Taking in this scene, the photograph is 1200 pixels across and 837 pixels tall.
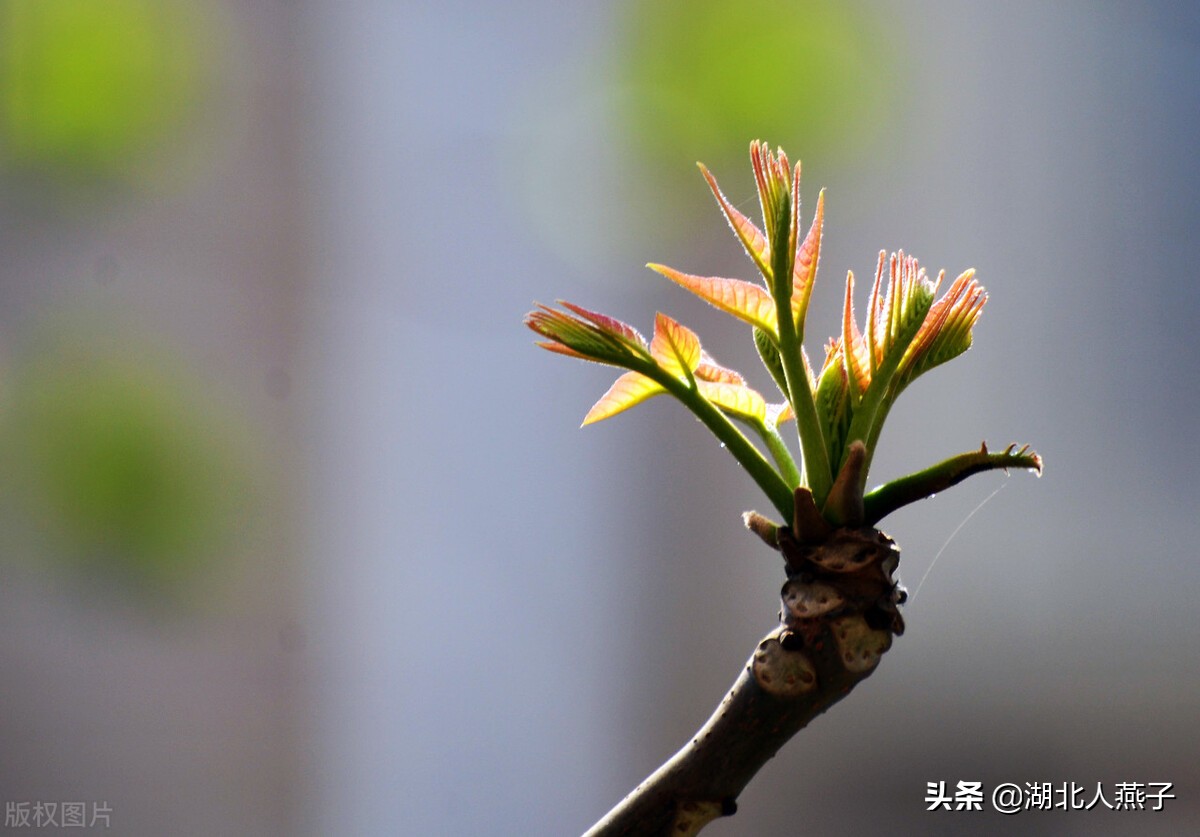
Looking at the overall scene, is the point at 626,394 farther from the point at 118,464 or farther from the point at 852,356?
the point at 118,464

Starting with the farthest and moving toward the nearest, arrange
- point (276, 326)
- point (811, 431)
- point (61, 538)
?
1. point (276, 326)
2. point (61, 538)
3. point (811, 431)

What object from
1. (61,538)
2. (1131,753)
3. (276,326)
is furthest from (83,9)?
(1131,753)

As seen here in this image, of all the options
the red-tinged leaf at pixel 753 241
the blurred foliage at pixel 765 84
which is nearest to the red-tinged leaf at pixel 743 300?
the red-tinged leaf at pixel 753 241

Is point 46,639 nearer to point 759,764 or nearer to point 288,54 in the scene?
point 288,54

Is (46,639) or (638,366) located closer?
(638,366)

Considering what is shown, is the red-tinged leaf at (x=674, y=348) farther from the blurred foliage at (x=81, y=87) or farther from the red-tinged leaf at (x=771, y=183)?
the blurred foliage at (x=81, y=87)

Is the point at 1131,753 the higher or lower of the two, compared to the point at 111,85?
lower
